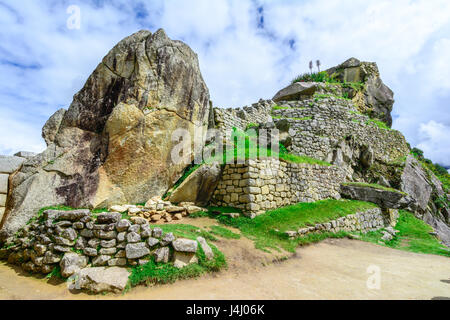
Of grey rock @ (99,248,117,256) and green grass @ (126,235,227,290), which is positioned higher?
grey rock @ (99,248,117,256)

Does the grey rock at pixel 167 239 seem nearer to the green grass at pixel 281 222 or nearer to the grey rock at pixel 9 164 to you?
the green grass at pixel 281 222

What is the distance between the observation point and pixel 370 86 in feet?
76.9

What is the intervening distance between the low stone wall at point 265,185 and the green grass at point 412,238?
3.41 metres

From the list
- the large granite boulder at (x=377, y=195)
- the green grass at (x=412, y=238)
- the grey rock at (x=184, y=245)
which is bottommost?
the green grass at (x=412, y=238)

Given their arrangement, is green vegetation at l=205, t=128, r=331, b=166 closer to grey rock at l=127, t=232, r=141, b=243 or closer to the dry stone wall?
the dry stone wall

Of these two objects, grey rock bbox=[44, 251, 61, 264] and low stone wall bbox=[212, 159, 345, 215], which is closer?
grey rock bbox=[44, 251, 61, 264]

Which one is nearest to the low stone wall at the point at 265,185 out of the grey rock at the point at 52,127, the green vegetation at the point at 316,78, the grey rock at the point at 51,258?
the grey rock at the point at 51,258

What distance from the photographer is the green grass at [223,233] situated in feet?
21.9

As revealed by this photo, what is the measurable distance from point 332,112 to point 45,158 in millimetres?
19214

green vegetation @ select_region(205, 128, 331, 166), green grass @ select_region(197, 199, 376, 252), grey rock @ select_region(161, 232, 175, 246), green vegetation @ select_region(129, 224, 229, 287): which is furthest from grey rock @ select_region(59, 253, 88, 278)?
green vegetation @ select_region(205, 128, 331, 166)

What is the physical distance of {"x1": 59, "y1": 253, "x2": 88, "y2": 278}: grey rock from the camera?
445cm

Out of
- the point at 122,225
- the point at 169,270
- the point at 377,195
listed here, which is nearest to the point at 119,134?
the point at 122,225

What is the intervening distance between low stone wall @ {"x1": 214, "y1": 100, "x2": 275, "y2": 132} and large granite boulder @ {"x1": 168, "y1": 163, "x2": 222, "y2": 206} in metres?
3.16

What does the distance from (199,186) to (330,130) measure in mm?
13561
